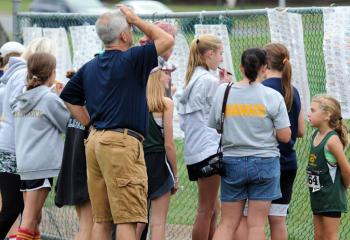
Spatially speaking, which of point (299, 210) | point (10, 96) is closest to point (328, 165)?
point (299, 210)

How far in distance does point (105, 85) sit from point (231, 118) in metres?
1.00

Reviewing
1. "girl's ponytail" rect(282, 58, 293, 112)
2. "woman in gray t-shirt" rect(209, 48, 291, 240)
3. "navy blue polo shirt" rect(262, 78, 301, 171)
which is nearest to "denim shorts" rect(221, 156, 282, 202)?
"woman in gray t-shirt" rect(209, 48, 291, 240)

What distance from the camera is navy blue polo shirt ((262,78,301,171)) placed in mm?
7223

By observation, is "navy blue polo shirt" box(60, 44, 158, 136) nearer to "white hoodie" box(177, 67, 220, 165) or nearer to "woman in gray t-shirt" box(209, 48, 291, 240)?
"woman in gray t-shirt" box(209, 48, 291, 240)

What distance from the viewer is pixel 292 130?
23.8ft

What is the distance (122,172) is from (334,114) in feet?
5.49

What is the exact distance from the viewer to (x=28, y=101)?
7836mm

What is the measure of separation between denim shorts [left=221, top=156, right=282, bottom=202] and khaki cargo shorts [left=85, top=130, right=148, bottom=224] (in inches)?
29.1

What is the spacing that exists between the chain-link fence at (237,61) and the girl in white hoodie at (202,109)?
1.73 ft

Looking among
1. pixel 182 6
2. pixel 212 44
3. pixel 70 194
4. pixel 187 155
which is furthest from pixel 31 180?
pixel 182 6

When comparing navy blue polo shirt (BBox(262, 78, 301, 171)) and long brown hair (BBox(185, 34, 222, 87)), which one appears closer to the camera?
navy blue polo shirt (BBox(262, 78, 301, 171))

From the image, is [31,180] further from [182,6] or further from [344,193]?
[182,6]

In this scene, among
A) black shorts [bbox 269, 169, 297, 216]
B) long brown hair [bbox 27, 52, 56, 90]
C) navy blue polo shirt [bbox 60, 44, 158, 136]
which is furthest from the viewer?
long brown hair [bbox 27, 52, 56, 90]

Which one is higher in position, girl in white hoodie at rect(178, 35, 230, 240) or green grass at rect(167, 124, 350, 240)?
girl in white hoodie at rect(178, 35, 230, 240)
